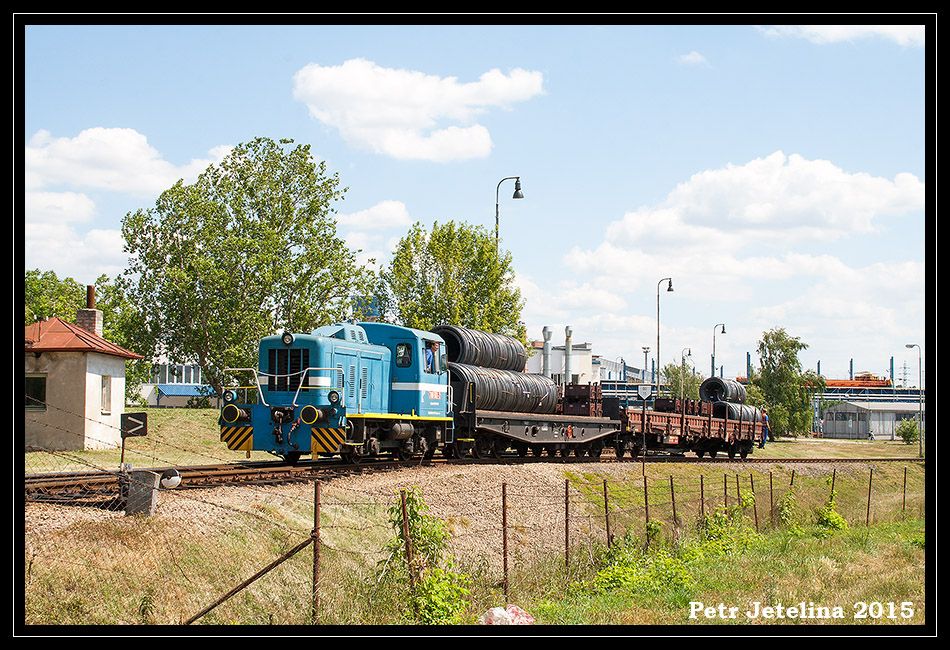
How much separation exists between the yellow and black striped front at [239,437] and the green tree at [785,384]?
5740 centimetres

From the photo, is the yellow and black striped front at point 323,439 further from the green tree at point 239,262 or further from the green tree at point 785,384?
the green tree at point 785,384

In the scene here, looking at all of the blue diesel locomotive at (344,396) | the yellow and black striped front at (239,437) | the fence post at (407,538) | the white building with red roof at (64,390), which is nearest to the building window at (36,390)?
the white building with red roof at (64,390)

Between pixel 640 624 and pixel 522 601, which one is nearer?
pixel 640 624

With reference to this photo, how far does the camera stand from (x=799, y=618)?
12164mm

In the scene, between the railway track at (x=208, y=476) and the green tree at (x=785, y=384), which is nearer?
the railway track at (x=208, y=476)

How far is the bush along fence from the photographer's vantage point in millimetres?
12102

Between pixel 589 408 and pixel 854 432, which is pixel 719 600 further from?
pixel 854 432

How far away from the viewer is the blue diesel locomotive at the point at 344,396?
23.2 metres

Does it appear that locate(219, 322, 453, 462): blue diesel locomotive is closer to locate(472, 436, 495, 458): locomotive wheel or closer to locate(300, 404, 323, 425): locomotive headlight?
locate(300, 404, 323, 425): locomotive headlight

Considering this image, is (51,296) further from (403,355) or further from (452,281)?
(403,355)

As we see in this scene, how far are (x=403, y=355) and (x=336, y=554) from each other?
12.2 meters

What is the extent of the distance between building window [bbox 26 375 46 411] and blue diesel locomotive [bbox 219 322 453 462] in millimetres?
9852
